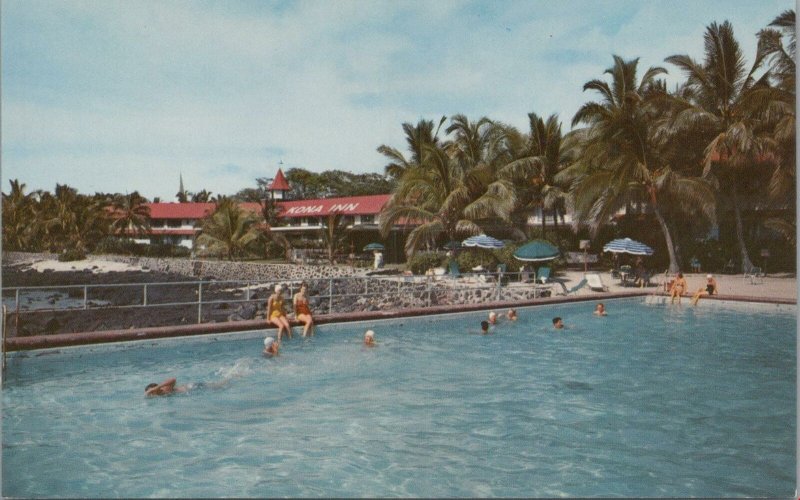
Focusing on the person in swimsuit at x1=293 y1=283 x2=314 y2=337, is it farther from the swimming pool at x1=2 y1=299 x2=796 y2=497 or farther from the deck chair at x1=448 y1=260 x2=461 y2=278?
the deck chair at x1=448 y1=260 x2=461 y2=278

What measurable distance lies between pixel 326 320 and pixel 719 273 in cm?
1753

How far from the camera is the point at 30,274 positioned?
37.8 metres

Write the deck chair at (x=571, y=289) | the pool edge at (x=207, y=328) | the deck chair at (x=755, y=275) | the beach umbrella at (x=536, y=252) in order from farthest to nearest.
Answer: the beach umbrella at (x=536, y=252), the deck chair at (x=755, y=275), the deck chair at (x=571, y=289), the pool edge at (x=207, y=328)

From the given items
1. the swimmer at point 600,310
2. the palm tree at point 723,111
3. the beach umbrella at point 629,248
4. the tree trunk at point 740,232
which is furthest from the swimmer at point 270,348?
the tree trunk at point 740,232

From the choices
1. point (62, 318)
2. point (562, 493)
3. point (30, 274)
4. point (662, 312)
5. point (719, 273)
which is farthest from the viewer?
point (30, 274)

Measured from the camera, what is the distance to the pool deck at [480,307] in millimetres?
8898

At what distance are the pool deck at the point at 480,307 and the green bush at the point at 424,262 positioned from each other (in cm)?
493

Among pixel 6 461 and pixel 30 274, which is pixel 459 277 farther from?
pixel 30 274

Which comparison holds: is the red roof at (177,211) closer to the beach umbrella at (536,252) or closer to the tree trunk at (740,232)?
the beach umbrella at (536,252)

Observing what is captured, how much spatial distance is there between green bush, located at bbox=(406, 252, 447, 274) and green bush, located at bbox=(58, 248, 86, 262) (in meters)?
34.9

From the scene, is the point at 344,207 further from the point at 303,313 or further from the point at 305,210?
the point at 303,313

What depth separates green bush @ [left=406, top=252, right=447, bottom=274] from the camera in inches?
954

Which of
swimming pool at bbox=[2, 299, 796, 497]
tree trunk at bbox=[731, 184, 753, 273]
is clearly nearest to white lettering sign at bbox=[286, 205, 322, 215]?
tree trunk at bbox=[731, 184, 753, 273]

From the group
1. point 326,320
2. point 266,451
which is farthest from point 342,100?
point 266,451
